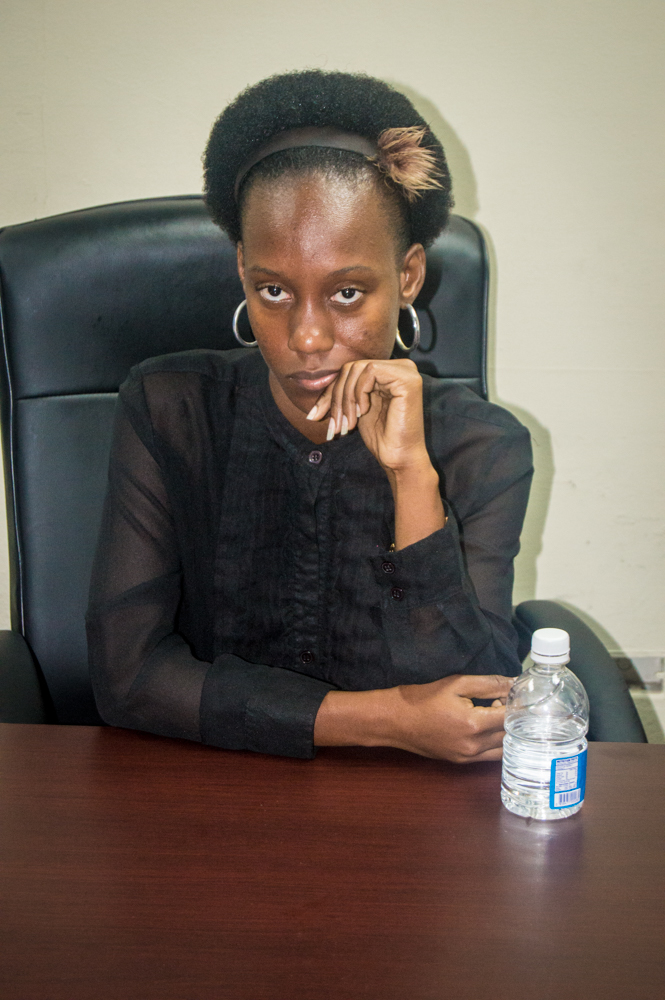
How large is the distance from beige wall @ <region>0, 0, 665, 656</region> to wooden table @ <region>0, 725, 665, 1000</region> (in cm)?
121

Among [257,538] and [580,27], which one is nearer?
[257,538]

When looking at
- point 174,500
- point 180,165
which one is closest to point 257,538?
point 174,500

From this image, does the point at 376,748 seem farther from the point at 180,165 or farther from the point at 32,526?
the point at 180,165

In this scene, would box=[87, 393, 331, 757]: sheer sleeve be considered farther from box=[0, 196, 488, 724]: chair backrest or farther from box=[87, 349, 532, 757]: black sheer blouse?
box=[0, 196, 488, 724]: chair backrest

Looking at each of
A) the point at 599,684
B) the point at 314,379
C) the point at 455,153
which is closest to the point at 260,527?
the point at 314,379

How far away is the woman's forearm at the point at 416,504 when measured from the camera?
1061mm

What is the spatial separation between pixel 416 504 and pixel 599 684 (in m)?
0.33

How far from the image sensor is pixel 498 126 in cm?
179

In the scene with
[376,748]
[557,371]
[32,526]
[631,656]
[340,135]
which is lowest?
[631,656]

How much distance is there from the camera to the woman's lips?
107 cm

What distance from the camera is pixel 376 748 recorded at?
0.91 m

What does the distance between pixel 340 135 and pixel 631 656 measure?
5.03 ft

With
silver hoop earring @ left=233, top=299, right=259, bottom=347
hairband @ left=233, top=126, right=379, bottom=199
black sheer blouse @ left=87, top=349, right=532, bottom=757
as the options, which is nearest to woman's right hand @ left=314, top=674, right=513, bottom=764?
black sheer blouse @ left=87, top=349, right=532, bottom=757

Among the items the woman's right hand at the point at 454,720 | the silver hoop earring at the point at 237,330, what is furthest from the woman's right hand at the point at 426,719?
the silver hoop earring at the point at 237,330
